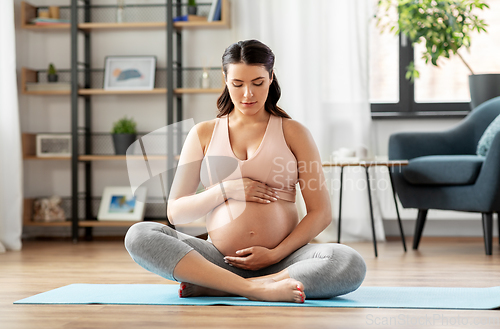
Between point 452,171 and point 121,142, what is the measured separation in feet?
6.33

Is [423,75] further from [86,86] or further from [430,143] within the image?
[86,86]

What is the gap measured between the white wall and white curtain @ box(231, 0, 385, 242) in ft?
1.17

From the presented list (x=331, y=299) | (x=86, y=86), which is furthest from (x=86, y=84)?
(x=331, y=299)

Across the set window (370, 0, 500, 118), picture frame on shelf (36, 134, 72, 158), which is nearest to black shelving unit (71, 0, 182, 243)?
picture frame on shelf (36, 134, 72, 158)

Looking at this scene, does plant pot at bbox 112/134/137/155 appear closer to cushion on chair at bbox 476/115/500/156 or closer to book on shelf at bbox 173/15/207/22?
book on shelf at bbox 173/15/207/22

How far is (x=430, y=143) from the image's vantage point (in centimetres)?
298

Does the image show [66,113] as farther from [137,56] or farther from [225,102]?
[225,102]

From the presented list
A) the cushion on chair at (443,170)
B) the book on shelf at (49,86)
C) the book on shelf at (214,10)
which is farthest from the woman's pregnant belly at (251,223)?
the book on shelf at (49,86)

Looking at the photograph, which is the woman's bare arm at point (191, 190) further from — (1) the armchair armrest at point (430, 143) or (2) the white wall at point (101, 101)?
(2) the white wall at point (101, 101)

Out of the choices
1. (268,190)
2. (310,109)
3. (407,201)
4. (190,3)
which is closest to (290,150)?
(268,190)

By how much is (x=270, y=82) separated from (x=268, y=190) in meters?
0.31

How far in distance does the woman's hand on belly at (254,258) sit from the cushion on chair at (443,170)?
1.51 meters

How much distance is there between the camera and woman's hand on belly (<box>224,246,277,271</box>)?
142 centimetres

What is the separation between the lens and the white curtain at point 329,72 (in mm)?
3287
